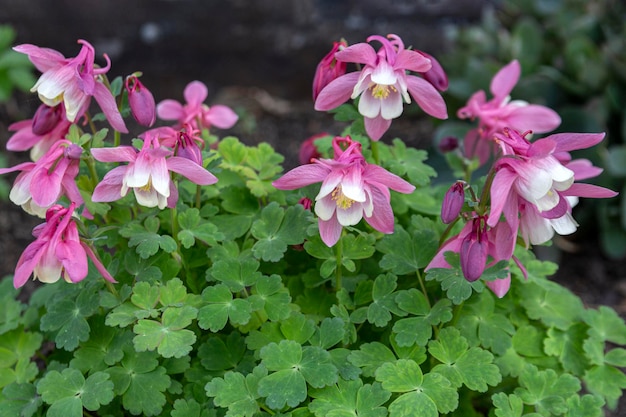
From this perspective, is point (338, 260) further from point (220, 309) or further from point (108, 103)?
point (108, 103)

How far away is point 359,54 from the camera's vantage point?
4.36ft

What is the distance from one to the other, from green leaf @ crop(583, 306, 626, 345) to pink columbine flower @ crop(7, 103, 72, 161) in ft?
4.06

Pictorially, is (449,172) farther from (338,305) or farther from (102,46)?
(102,46)

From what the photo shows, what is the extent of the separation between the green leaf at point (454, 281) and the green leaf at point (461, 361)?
3.7 inches

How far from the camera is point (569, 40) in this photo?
10.9 ft

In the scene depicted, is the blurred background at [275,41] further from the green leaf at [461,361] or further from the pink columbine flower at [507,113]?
the green leaf at [461,361]

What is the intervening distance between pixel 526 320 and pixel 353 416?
559mm

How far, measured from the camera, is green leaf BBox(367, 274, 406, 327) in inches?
55.0

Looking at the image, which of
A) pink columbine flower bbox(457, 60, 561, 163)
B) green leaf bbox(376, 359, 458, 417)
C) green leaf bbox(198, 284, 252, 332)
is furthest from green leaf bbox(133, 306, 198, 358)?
pink columbine flower bbox(457, 60, 561, 163)

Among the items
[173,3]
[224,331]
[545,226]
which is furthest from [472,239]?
[173,3]

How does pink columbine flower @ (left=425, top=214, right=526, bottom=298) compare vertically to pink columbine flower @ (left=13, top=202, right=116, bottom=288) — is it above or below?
above

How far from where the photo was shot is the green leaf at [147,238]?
1326 millimetres

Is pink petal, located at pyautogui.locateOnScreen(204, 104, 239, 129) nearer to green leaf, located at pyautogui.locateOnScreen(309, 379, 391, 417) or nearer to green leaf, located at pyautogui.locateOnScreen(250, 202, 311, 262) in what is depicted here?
green leaf, located at pyautogui.locateOnScreen(250, 202, 311, 262)

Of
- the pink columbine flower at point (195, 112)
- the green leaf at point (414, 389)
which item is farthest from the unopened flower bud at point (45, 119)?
the green leaf at point (414, 389)
